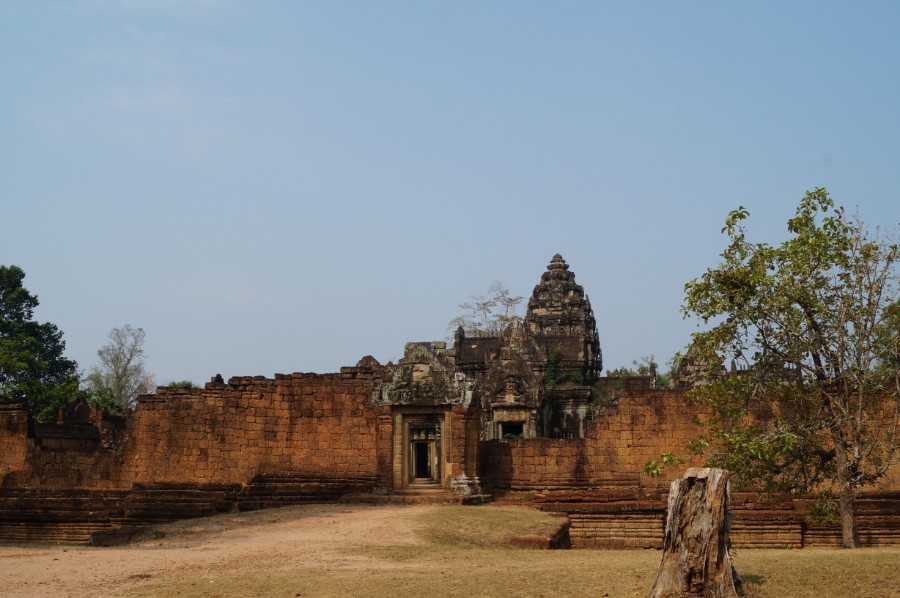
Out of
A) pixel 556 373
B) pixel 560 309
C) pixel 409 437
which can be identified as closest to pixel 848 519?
pixel 409 437

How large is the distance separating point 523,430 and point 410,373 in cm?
2302

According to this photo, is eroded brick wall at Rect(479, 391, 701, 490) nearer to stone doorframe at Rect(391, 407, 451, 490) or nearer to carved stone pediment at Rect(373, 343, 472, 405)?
stone doorframe at Rect(391, 407, 451, 490)

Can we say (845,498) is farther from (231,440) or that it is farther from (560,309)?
(560,309)

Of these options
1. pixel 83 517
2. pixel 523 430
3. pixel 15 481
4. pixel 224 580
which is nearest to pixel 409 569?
pixel 224 580

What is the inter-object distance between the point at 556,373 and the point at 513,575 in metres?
39.7

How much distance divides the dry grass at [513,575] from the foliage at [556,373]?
117ft

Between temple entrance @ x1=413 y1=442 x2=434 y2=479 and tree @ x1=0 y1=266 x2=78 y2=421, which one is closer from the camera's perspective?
temple entrance @ x1=413 y1=442 x2=434 y2=479

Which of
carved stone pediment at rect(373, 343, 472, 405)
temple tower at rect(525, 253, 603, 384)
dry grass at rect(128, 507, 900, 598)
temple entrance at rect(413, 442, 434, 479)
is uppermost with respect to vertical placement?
temple tower at rect(525, 253, 603, 384)

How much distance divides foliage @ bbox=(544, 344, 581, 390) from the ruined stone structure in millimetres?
27735

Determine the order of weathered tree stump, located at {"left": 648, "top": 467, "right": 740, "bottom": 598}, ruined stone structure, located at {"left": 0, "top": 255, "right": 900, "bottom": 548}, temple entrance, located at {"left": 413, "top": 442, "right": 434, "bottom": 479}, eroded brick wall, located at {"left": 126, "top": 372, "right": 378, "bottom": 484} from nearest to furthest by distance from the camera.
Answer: weathered tree stump, located at {"left": 648, "top": 467, "right": 740, "bottom": 598}, ruined stone structure, located at {"left": 0, "top": 255, "right": 900, "bottom": 548}, eroded brick wall, located at {"left": 126, "top": 372, "right": 378, "bottom": 484}, temple entrance, located at {"left": 413, "top": 442, "right": 434, "bottom": 479}

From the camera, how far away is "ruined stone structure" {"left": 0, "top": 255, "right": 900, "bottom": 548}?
716 inches

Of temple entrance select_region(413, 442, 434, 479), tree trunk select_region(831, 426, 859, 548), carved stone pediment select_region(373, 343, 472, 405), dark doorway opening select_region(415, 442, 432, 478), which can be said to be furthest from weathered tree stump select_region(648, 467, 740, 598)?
dark doorway opening select_region(415, 442, 432, 478)

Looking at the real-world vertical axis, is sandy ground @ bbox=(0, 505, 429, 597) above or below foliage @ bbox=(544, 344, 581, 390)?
below

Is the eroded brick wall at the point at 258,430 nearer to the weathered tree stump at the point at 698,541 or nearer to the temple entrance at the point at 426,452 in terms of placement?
the temple entrance at the point at 426,452
